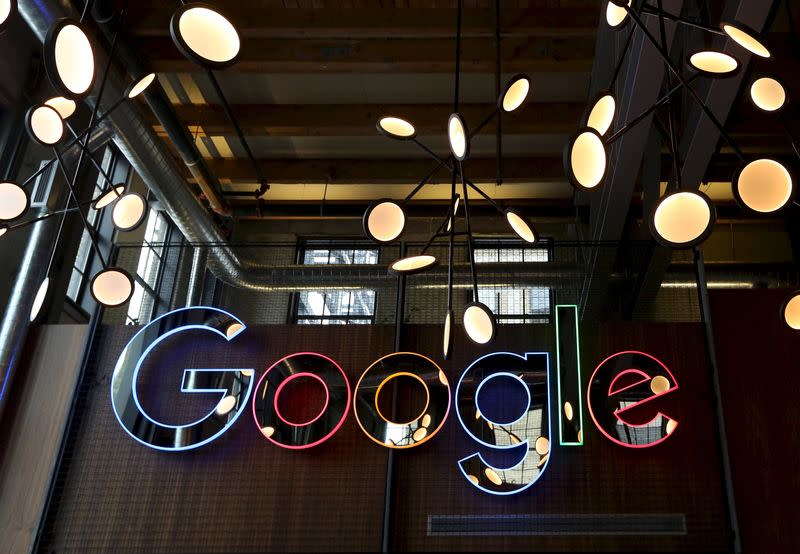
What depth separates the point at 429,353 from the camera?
5242 mm

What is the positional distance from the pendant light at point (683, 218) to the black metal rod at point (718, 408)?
2.94 meters

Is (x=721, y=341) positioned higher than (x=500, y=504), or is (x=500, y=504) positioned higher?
(x=721, y=341)

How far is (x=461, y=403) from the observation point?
16.2 ft

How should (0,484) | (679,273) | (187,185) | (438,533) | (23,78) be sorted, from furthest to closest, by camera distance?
(679,273) → (187,185) → (23,78) → (0,484) → (438,533)

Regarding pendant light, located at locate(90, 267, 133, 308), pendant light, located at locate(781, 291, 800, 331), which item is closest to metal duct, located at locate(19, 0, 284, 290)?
pendant light, located at locate(90, 267, 133, 308)

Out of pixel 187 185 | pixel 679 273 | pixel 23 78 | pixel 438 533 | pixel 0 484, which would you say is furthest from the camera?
pixel 679 273

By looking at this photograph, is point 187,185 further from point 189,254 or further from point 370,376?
point 370,376

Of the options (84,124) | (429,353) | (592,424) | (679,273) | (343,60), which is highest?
(343,60)

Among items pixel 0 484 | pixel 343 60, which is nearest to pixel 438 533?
pixel 0 484

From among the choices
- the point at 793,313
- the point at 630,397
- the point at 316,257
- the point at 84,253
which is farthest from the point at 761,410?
the point at 84,253

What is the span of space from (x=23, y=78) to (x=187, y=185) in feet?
5.44

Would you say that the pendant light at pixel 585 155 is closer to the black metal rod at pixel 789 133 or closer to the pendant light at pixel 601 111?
the pendant light at pixel 601 111

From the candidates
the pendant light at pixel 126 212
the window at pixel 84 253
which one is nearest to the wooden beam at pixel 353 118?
the window at pixel 84 253

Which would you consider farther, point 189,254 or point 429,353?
point 189,254
